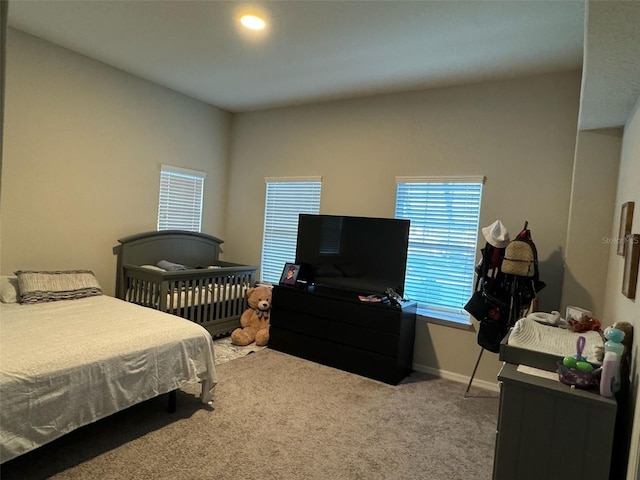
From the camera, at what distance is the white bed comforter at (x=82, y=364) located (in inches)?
73.5

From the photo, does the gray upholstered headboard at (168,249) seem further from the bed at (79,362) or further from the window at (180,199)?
the bed at (79,362)

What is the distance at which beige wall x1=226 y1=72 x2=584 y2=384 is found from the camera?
129 inches

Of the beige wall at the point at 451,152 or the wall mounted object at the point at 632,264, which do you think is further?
the beige wall at the point at 451,152

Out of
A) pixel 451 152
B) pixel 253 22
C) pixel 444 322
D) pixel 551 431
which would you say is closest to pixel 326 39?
pixel 253 22

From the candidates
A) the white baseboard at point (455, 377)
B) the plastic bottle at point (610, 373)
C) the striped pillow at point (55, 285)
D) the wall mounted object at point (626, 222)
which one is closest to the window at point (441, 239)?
the white baseboard at point (455, 377)

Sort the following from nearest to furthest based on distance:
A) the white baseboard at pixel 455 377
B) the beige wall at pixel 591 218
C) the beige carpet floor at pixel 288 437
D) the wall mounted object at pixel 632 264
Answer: the wall mounted object at pixel 632 264 → the beige carpet floor at pixel 288 437 → the beige wall at pixel 591 218 → the white baseboard at pixel 455 377

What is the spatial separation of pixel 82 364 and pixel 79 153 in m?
2.38

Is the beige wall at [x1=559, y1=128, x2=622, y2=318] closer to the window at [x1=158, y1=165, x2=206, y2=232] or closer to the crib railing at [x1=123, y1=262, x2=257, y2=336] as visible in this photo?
the crib railing at [x1=123, y1=262, x2=257, y2=336]

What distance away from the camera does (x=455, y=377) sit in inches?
144

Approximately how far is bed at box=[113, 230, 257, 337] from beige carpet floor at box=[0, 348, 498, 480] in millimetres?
926

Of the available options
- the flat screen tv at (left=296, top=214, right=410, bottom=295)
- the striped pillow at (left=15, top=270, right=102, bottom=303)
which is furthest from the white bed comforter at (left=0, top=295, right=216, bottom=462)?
the flat screen tv at (left=296, top=214, right=410, bottom=295)

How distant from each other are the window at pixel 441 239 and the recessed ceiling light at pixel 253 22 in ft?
6.24

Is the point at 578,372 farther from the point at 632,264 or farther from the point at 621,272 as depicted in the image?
the point at 621,272

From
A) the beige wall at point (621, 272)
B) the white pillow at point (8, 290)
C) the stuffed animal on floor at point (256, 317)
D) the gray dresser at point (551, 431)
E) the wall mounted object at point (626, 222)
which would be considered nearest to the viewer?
the beige wall at point (621, 272)
